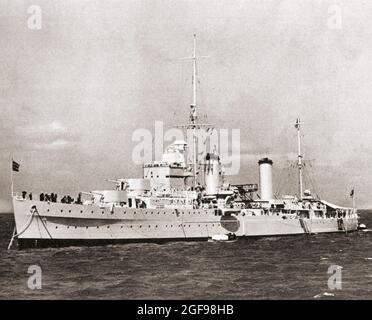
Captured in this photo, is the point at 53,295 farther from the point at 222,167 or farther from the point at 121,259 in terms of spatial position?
the point at 222,167

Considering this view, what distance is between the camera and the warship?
26.9m

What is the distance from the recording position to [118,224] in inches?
1156

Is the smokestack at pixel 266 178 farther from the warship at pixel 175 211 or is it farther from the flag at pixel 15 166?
the flag at pixel 15 166

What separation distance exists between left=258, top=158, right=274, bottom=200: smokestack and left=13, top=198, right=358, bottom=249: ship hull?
3.19m

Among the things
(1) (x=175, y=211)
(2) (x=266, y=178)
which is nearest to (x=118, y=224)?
(1) (x=175, y=211)

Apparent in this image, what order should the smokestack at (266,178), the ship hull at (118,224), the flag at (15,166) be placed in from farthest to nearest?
the smokestack at (266,178) < the ship hull at (118,224) < the flag at (15,166)

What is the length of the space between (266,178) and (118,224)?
16.9m

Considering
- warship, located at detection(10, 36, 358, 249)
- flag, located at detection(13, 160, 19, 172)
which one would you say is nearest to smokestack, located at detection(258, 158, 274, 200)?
warship, located at detection(10, 36, 358, 249)

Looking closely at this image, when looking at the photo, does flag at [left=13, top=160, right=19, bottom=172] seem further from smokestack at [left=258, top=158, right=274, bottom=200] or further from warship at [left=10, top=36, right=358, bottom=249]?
smokestack at [left=258, top=158, right=274, bottom=200]

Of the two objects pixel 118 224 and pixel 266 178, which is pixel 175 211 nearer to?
pixel 118 224

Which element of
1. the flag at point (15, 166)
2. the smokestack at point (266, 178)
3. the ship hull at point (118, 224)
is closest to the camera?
the flag at point (15, 166)

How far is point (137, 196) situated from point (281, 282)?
1650 cm

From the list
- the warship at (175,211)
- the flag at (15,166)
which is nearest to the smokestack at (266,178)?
the warship at (175,211)

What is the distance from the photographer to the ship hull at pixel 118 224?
2653cm
